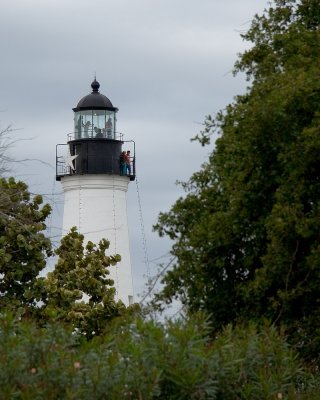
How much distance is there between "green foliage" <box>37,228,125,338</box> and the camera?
87.8 ft

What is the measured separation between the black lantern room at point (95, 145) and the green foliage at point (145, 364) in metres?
32.1

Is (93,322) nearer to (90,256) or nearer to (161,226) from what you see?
(90,256)

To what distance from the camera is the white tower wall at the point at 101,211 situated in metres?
43.6

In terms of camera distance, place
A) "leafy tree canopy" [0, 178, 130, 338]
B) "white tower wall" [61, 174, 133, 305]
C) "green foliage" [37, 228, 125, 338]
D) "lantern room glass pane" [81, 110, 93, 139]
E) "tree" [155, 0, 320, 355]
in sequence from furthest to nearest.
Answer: "lantern room glass pane" [81, 110, 93, 139] < "white tower wall" [61, 174, 133, 305] < "green foliage" [37, 228, 125, 338] < "leafy tree canopy" [0, 178, 130, 338] < "tree" [155, 0, 320, 355]

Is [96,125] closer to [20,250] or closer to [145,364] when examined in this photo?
[20,250]

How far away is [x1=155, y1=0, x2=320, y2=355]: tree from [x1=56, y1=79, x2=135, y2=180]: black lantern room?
24285mm

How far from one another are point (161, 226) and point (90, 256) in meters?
8.92

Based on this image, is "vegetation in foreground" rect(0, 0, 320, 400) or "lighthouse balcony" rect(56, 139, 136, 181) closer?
"vegetation in foreground" rect(0, 0, 320, 400)

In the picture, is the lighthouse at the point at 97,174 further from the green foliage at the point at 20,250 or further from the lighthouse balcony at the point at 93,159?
the green foliage at the point at 20,250

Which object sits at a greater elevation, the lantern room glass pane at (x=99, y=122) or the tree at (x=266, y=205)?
the lantern room glass pane at (x=99, y=122)

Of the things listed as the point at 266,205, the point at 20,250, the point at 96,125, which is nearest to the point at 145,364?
the point at 266,205

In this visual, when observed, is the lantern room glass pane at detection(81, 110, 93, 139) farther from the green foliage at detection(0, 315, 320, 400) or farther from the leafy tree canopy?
the green foliage at detection(0, 315, 320, 400)

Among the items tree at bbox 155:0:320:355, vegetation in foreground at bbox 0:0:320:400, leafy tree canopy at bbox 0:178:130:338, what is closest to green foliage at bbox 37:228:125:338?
leafy tree canopy at bbox 0:178:130:338

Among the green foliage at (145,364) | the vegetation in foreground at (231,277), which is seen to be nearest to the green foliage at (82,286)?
the vegetation in foreground at (231,277)
